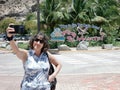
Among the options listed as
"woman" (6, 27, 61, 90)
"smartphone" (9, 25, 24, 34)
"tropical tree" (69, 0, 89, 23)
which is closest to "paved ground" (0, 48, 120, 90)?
"woman" (6, 27, 61, 90)

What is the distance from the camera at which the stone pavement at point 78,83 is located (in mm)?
11164

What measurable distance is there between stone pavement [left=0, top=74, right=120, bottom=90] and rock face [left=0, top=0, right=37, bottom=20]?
350 feet

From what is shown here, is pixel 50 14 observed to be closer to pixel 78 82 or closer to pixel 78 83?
pixel 78 82

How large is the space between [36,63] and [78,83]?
738cm

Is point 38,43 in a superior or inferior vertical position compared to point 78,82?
superior

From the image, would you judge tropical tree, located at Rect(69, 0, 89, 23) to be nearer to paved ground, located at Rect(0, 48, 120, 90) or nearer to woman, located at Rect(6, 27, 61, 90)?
paved ground, located at Rect(0, 48, 120, 90)

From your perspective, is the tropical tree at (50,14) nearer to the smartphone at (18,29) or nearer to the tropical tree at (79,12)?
the tropical tree at (79,12)

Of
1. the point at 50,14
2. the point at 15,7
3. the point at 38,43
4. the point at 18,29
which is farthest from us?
the point at 15,7

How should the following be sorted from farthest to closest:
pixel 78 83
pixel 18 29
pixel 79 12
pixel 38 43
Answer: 1. pixel 79 12
2. pixel 78 83
3. pixel 38 43
4. pixel 18 29

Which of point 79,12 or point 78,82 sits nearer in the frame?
point 78,82

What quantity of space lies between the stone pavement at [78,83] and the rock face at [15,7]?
106693 mm

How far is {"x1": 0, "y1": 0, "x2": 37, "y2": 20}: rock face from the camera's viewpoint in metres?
121

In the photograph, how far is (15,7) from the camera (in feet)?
414

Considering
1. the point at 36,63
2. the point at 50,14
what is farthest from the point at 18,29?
the point at 50,14
